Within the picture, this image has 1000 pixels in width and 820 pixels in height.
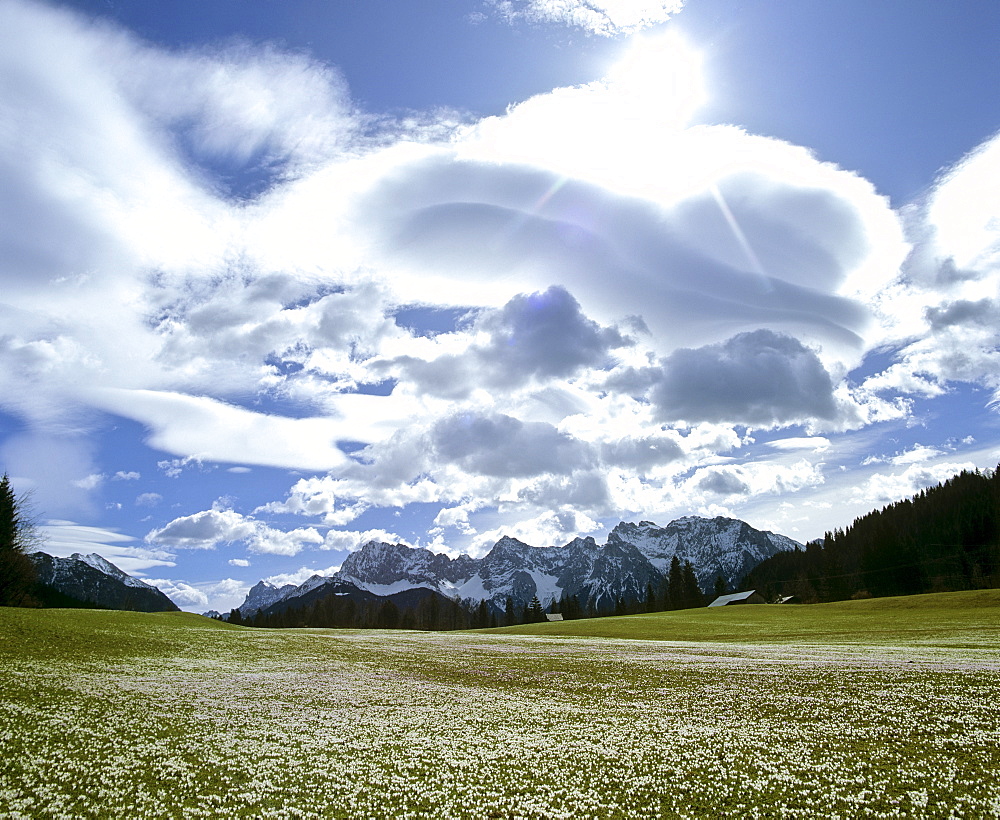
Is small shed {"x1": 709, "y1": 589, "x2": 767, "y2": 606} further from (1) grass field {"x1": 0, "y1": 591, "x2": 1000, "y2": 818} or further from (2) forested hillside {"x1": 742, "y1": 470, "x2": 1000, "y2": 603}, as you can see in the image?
(1) grass field {"x1": 0, "y1": 591, "x2": 1000, "y2": 818}

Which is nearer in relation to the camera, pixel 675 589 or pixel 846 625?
pixel 846 625

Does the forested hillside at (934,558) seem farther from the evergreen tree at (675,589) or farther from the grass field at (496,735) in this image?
the grass field at (496,735)

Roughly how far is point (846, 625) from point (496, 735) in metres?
72.3

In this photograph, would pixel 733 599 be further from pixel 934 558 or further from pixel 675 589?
pixel 934 558

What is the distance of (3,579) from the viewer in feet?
287

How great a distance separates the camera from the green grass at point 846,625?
57406 millimetres

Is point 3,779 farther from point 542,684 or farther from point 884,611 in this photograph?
point 884,611

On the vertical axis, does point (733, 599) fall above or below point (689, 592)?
below

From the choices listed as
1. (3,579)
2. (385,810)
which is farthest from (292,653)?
(3,579)

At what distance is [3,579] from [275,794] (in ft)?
335

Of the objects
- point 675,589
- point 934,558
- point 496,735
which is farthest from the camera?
point 675,589

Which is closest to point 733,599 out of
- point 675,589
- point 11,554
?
point 675,589

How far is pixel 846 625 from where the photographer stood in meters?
74.9

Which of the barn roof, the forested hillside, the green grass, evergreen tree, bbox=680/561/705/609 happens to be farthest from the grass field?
evergreen tree, bbox=680/561/705/609
